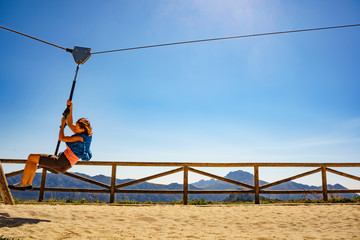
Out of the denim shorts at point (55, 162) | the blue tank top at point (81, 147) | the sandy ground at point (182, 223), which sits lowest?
the sandy ground at point (182, 223)

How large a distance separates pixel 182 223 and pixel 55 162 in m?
2.85

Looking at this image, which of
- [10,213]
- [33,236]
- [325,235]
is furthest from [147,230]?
[325,235]

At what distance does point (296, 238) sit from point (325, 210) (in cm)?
341

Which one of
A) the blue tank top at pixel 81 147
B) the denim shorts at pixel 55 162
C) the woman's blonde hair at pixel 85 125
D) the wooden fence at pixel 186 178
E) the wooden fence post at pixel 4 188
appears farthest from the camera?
the wooden fence at pixel 186 178

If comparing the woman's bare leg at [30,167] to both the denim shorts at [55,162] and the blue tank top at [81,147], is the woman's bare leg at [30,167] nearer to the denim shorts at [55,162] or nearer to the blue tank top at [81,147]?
the denim shorts at [55,162]

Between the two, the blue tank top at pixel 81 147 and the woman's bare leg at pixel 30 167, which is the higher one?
the blue tank top at pixel 81 147

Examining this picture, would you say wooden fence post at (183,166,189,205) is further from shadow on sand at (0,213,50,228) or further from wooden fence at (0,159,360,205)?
shadow on sand at (0,213,50,228)

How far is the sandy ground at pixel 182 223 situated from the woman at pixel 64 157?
0.78m

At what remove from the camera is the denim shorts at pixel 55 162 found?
4.45 m

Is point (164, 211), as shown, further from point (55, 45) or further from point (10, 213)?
point (55, 45)

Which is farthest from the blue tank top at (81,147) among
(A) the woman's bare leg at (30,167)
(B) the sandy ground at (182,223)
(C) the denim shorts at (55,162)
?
(B) the sandy ground at (182,223)

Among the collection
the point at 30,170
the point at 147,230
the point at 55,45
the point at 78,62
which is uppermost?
the point at 55,45

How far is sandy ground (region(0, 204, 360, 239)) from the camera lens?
4.25 meters

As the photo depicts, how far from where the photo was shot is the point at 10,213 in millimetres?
4969
